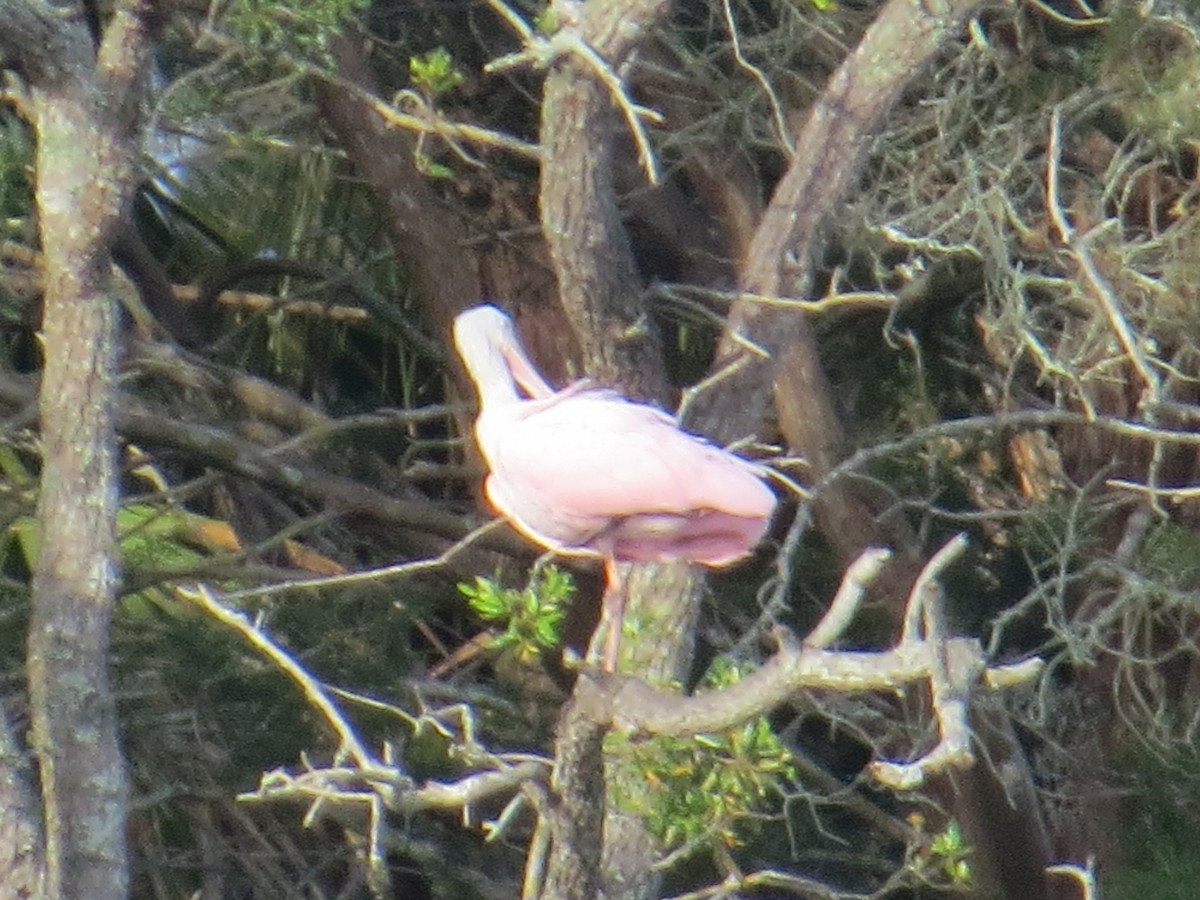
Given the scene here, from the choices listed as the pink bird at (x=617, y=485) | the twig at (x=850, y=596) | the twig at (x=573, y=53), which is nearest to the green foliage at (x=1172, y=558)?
the pink bird at (x=617, y=485)

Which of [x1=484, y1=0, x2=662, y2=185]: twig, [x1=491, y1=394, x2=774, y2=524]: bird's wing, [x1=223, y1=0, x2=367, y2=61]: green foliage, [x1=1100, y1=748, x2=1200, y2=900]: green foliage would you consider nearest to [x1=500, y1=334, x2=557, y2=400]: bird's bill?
[x1=491, y1=394, x2=774, y2=524]: bird's wing

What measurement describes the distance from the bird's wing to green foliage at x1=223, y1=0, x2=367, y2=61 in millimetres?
824

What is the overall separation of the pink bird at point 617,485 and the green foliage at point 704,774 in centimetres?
21

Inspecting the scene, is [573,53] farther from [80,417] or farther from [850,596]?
[850,596]

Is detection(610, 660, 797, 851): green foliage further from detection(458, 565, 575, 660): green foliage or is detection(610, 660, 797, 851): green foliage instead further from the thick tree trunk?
the thick tree trunk

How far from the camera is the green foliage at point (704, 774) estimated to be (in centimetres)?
341

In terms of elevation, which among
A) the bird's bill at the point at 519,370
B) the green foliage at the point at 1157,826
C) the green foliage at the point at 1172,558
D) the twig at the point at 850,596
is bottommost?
the green foliage at the point at 1157,826

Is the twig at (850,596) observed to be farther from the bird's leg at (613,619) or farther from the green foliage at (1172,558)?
the green foliage at (1172,558)

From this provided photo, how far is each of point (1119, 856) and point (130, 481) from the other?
2.87 meters

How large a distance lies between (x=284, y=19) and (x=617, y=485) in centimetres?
110

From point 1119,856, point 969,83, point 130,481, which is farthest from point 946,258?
point 130,481

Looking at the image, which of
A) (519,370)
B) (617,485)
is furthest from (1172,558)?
(617,485)

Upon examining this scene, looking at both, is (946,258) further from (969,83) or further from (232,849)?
(232,849)

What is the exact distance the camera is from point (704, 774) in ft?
11.3
